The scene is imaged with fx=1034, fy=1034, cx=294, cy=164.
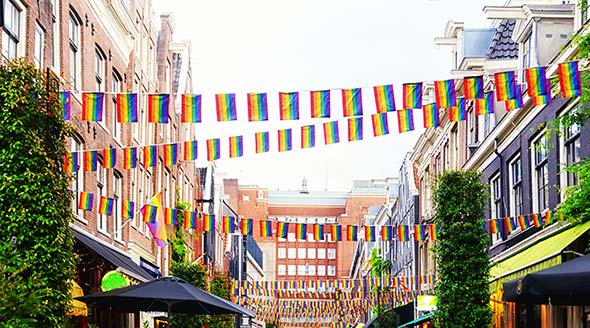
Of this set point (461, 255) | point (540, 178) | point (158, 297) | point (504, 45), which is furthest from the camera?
point (504, 45)

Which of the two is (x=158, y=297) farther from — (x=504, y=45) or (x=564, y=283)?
(x=504, y=45)

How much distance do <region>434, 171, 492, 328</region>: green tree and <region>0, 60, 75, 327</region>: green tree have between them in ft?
39.1

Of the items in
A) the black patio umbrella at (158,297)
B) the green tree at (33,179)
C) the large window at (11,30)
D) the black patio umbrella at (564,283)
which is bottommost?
the black patio umbrella at (158,297)

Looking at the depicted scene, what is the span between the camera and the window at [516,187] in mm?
27220

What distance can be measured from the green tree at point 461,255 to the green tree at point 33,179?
11903 mm

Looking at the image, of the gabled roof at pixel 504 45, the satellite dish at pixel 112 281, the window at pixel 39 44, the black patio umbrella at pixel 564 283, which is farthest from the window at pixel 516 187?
the black patio umbrella at pixel 564 283

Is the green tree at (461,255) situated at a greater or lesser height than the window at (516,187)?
lesser

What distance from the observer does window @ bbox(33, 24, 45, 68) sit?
1980 cm

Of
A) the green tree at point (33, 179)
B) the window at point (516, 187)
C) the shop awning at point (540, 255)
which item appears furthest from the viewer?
the window at point (516, 187)

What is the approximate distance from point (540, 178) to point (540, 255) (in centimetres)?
461

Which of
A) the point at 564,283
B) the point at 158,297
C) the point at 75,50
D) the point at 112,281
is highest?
the point at 75,50

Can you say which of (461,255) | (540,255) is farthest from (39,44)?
(540,255)

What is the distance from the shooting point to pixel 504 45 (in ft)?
108

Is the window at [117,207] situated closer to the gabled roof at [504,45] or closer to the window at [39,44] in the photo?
the window at [39,44]
